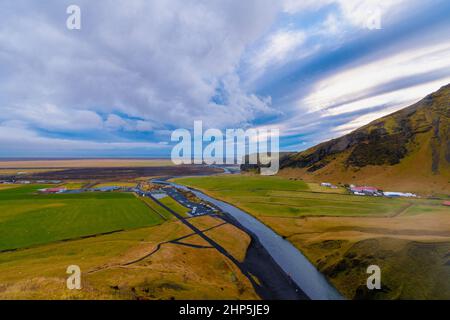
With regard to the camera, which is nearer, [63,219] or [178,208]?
[63,219]

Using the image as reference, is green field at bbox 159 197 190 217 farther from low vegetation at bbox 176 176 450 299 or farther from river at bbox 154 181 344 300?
low vegetation at bbox 176 176 450 299

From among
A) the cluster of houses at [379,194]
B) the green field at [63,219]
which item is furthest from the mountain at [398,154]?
the green field at [63,219]

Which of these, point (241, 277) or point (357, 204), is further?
point (357, 204)

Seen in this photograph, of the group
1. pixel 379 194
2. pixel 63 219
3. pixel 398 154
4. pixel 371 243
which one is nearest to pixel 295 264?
pixel 371 243

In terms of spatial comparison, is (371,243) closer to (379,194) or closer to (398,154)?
(379,194)

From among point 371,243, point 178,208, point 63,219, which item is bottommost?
point 178,208
